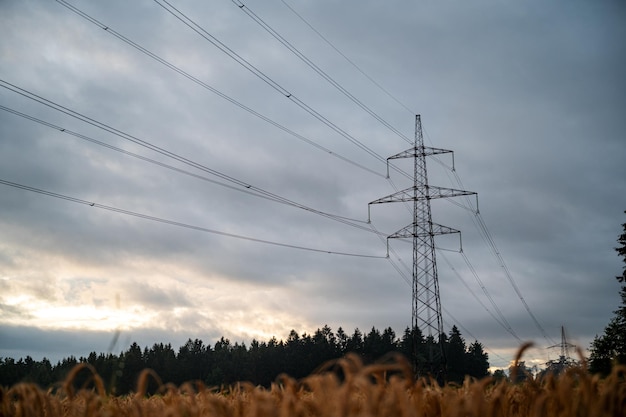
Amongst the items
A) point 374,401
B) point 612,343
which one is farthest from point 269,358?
point 374,401

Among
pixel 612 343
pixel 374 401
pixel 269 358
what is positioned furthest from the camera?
pixel 269 358

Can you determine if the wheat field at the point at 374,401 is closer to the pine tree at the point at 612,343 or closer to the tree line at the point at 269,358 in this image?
the pine tree at the point at 612,343

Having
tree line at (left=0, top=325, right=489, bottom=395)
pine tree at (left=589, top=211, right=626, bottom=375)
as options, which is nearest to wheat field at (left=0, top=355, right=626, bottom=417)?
pine tree at (left=589, top=211, right=626, bottom=375)

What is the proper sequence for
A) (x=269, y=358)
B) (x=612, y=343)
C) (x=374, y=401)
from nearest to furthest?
1. (x=374, y=401)
2. (x=612, y=343)
3. (x=269, y=358)

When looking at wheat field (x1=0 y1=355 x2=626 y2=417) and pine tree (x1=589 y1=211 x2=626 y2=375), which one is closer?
wheat field (x1=0 y1=355 x2=626 y2=417)

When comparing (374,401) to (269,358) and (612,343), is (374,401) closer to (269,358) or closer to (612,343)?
(612,343)

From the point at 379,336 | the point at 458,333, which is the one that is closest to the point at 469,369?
the point at 458,333

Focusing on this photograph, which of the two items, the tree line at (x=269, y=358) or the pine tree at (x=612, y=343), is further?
the tree line at (x=269, y=358)

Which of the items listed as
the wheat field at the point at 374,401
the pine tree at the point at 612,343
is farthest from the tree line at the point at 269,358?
the wheat field at the point at 374,401

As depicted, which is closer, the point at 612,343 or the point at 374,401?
the point at 374,401

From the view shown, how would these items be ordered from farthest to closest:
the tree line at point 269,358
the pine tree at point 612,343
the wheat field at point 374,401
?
the tree line at point 269,358, the pine tree at point 612,343, the wheat field at point 374,401

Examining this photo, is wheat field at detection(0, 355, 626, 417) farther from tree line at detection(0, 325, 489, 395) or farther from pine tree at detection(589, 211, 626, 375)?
tree line at detection(0, 325, 489, 395)

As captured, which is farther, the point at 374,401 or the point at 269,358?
the point at 269,358

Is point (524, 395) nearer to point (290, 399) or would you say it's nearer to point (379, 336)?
point (290, 399)
